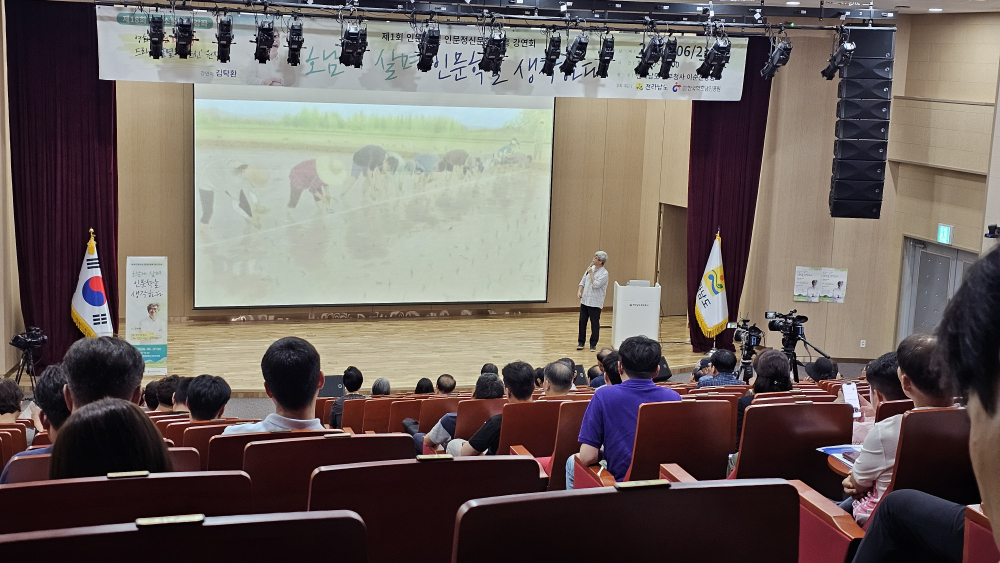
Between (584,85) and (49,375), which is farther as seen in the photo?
(584,85)

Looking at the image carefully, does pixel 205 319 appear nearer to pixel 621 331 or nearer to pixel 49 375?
pixel 621 331

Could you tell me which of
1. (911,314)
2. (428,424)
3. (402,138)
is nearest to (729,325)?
(911,314)

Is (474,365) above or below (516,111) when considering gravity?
below

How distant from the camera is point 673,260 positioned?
13.1 metres

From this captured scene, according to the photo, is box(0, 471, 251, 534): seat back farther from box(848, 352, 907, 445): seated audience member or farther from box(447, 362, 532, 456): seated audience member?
box(848, 352, 907, 445): seated audience member

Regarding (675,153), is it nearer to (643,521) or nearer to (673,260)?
(673,260)

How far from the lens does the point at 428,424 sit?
552cm

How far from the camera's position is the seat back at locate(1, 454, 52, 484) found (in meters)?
2.42

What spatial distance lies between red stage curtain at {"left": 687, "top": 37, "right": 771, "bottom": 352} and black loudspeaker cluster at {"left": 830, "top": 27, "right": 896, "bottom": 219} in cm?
132

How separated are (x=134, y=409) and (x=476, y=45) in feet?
24.5

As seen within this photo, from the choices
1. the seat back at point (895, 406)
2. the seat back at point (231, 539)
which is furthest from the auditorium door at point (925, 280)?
the seat back at point (231, 539)

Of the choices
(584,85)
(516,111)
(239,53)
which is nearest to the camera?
(239,53)

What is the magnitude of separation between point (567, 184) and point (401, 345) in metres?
3.62

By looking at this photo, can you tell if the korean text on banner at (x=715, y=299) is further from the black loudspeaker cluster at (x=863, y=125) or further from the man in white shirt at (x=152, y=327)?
the man in white shirt at (x=152, y=327)
